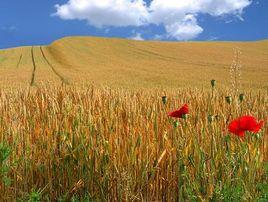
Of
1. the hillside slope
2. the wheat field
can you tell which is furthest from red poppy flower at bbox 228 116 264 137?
the hillside slope

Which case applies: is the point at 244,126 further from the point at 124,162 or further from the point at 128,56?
the point at 128,56

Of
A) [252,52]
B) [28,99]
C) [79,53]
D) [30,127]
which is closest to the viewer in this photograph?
[30,127]

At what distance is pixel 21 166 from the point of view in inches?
124

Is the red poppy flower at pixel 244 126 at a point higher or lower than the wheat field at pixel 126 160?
higher

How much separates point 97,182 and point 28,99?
2400 mm

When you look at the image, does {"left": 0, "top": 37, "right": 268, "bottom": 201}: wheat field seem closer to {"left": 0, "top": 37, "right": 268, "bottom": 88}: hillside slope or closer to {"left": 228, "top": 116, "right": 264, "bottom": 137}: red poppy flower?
{"left": 228, "top": 116, "right": 264, "bottom": 137}: red poppy flower

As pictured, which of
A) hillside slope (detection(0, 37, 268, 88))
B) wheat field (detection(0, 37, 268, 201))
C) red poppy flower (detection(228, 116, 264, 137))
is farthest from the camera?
hillside slope (detection(0, 37, 268, 88))

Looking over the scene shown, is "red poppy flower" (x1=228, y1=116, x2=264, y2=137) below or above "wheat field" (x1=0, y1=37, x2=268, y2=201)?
above

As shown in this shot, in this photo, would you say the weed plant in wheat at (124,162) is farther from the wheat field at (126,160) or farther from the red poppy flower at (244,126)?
the red poppy flower at (244,126)

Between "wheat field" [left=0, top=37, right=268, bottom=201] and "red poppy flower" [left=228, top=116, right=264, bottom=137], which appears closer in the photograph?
"red poppy flower" [left=228, top=116, right=264, bottom=137]

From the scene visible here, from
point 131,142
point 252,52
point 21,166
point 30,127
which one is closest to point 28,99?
point 30,127

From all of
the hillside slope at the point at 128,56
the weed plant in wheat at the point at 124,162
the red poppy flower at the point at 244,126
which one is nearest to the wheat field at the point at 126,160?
the weed plant in wheat at the point at 124,162

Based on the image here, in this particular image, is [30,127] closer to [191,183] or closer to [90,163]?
[90,163]

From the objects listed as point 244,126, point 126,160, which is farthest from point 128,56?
point 244,126
